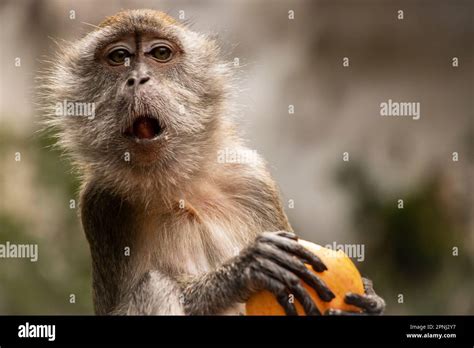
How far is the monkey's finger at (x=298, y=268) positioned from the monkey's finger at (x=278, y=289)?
0.13m

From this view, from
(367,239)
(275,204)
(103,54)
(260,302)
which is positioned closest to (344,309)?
(260,302)

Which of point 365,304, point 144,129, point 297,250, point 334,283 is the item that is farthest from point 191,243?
point 365,304

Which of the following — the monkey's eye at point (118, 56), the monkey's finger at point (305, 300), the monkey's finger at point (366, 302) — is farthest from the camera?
the monkey's eye at point (118, 56)

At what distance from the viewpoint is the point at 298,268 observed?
571 centimetres

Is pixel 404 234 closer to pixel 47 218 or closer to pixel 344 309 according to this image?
pixel 47 218

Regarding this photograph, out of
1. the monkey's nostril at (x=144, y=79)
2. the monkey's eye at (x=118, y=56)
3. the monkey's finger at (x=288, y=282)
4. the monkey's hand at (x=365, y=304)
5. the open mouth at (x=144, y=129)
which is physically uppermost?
the monkey's eye at (x=118, y=56)

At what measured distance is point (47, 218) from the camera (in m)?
12.9

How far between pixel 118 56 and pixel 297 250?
2423 millimetres

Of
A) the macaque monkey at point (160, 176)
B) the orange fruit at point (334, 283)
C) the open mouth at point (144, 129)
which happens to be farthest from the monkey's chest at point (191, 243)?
the orange fruit at point (334, 283)

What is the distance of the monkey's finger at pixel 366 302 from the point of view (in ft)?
18.6

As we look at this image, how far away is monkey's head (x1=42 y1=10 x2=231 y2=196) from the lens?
6.60m

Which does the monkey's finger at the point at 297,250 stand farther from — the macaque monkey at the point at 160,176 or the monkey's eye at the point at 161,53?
the monkey's eye at the point at 161,53
